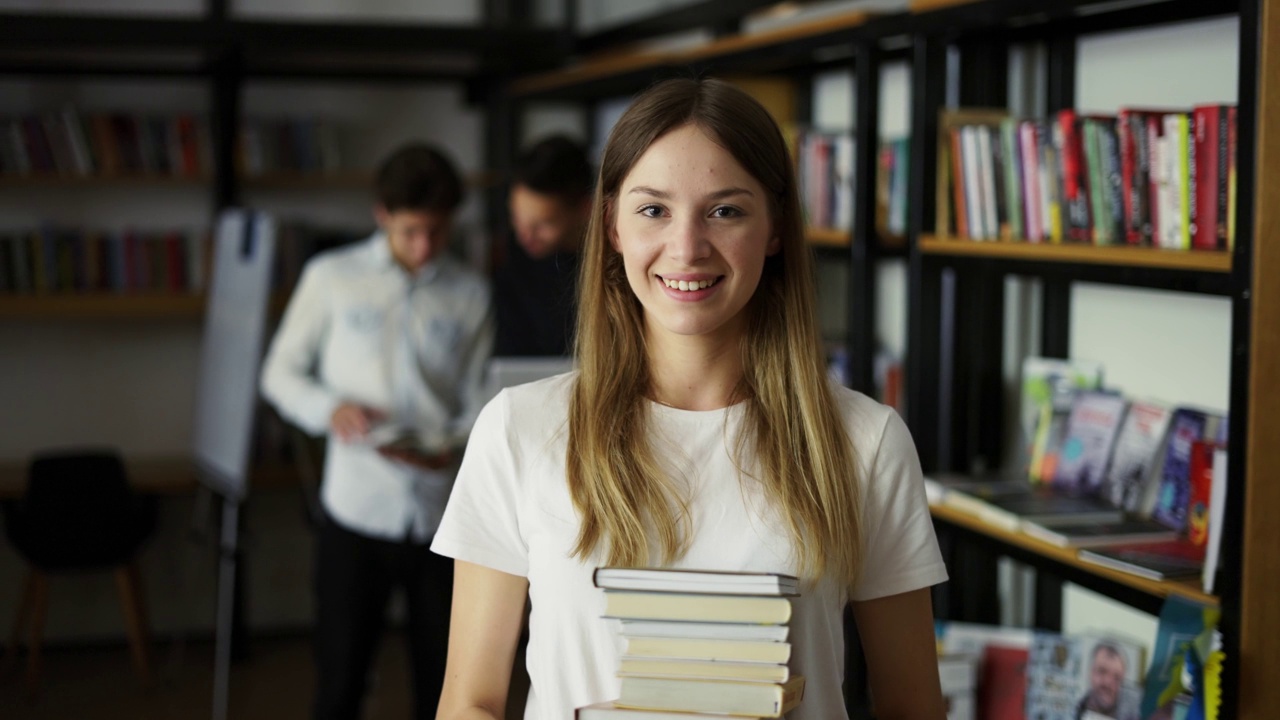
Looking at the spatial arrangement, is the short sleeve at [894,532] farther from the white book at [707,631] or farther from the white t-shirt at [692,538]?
the white book at [707,631]

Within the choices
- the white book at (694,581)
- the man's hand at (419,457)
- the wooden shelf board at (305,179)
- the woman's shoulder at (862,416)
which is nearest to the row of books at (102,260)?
the wooden shelf board at (305,179)

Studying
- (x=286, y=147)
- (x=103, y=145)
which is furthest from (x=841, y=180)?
(x=103, y=145)

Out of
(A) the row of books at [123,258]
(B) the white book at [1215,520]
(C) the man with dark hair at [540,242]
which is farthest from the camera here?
(A) the row of books at [123,258]

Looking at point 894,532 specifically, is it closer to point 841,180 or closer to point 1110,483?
point 1110,483

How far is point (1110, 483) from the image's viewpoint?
8.61 feet

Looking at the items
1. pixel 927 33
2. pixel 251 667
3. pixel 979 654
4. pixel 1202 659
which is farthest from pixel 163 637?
pixel 1202 659

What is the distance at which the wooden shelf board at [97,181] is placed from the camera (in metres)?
4.91

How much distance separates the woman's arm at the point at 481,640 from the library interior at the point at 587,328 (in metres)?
0.01

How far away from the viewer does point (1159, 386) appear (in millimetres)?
2729

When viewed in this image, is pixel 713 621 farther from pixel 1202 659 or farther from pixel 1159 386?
pixel 1159 386

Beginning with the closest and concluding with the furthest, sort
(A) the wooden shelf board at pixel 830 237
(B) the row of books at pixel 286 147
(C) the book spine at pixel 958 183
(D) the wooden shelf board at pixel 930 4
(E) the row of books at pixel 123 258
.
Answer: (D) the wooden shelf board at pixel 930 4 → (C) the book spine at pixel 958 183 → (A) the wooden shelf board at pixel 830 237 → (E) the row of books at pixel 123 258 → (B) the row of books at pixel 286 147

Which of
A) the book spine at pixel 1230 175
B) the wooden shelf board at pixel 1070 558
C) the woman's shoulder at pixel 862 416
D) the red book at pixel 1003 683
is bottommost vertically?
the red book at pixel 1003 683

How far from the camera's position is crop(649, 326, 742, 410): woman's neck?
1.53 metres

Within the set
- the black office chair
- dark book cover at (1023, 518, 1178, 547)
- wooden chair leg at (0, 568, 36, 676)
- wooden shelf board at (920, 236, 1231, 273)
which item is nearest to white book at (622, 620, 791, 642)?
wooden shelf board at (920, 236, 1231, 273)
